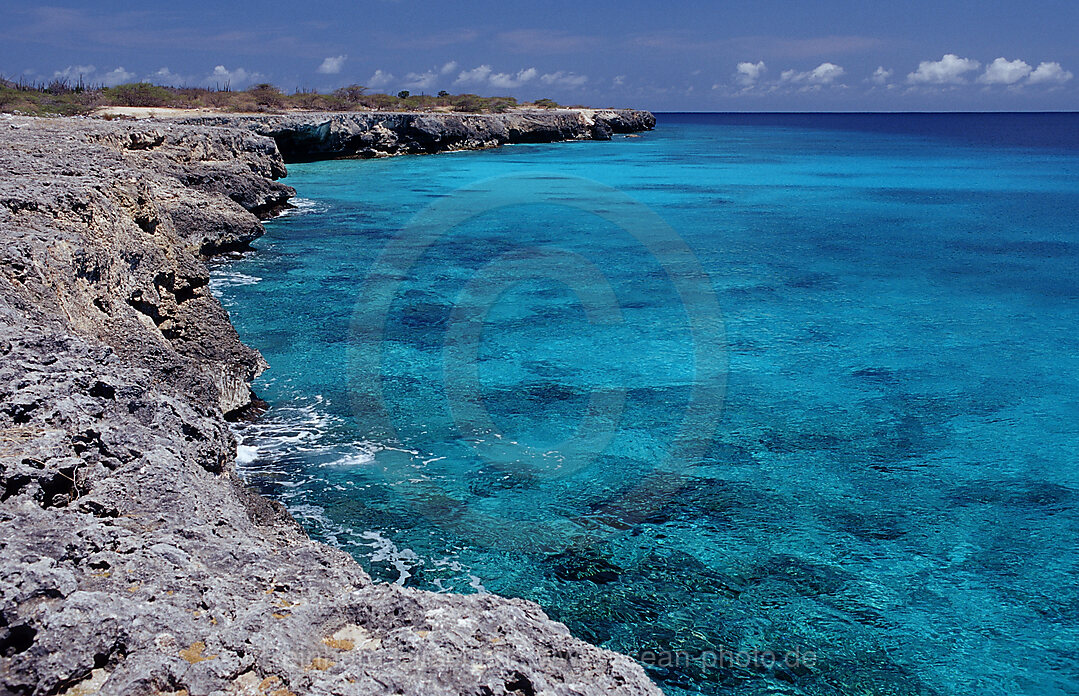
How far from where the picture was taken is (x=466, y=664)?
11.3ft

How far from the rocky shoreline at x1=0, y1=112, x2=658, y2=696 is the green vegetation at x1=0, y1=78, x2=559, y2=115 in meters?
30.8

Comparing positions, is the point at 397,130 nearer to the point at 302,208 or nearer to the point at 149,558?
the point at 302,208

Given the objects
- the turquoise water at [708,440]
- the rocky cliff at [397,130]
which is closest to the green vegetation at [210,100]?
the rocky cliff at [397,130]

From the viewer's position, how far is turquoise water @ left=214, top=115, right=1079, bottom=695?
6520mm

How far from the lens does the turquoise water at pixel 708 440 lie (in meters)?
6.52

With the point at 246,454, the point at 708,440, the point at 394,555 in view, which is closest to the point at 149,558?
the point at 394,555

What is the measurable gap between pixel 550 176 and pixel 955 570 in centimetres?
3583

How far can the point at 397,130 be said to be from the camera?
54594 mm

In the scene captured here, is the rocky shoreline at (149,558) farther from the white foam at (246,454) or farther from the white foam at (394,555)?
the white foam at (394,555)

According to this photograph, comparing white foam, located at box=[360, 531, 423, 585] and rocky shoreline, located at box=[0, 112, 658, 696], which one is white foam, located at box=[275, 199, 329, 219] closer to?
rocky shoreline, located at box=[0, 112, 658, 696]

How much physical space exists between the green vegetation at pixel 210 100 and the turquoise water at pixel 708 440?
23.7m

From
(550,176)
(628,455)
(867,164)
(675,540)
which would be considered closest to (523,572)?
(675,540)

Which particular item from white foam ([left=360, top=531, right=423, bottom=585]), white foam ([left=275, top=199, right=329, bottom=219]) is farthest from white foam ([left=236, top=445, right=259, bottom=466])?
white foam ([left=275, top=199, right=329, bottom=219])

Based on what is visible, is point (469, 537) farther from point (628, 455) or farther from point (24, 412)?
point (24, 412)
